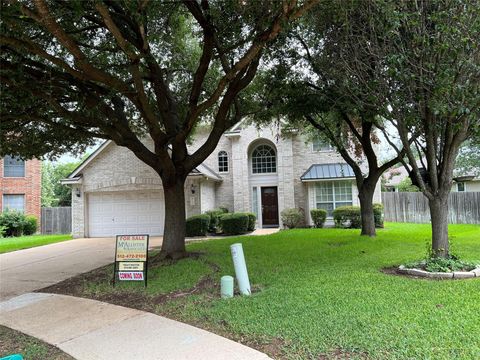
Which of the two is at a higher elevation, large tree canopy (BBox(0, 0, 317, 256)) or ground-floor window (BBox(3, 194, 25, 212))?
large tree canopy (BBox(0, 0, 317, 256))

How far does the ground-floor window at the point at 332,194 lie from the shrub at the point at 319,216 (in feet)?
3.07

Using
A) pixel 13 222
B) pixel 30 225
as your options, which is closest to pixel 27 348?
pixel 13 222

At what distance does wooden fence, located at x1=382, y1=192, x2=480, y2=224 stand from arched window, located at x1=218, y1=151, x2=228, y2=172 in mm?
10269

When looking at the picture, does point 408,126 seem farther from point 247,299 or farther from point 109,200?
point 109,200

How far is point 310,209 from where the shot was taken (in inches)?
815

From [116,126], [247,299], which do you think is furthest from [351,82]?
[116,126]

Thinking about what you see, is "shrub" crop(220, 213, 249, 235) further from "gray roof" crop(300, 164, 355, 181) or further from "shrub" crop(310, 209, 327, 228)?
"gray roof" crop(300, 164, 355, 181)

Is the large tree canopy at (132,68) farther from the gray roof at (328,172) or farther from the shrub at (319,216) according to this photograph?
the shrub at (319,216)

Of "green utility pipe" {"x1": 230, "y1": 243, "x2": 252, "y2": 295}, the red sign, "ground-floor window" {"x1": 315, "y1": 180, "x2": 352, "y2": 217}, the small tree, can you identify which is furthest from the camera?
"ground-floor window" {"x1": 315, "y1": 180, "x2": 352, "y2": 217}

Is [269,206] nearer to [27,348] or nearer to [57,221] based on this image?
[57,221]

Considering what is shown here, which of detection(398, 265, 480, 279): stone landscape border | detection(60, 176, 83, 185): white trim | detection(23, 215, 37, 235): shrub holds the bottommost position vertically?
detection(398, 265, 480, 279): stone landscape border

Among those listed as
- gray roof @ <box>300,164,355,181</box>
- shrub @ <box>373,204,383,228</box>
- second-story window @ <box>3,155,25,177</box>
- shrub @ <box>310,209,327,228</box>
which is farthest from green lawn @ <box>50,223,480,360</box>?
second-story window @ <box>3,155,25,177</box>

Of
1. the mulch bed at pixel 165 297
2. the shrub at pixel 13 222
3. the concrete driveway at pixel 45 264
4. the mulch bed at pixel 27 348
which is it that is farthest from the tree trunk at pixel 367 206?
the shrub at pixel 13 222

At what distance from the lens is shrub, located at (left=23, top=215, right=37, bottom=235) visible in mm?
23759
